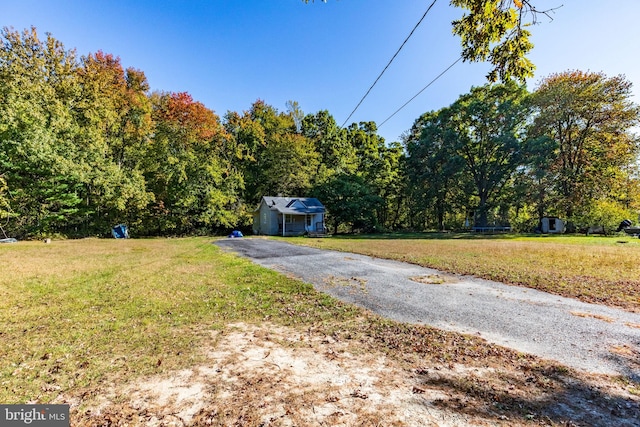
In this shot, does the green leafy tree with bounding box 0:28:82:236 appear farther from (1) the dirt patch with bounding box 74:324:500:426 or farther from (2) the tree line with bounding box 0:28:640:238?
(1) the dirt patch with bounding box 74:324:500:426

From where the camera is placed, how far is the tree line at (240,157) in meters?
20.7

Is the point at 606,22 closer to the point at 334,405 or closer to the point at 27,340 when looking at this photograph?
the point at 334,405

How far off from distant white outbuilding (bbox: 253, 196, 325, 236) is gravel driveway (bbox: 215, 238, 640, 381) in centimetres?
1977

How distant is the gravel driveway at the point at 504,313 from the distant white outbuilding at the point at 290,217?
19.8 m

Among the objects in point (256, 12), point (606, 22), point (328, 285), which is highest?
point (256, 12)

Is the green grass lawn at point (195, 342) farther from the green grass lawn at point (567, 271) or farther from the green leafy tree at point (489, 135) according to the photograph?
the green leafy tree at point (489, 135)

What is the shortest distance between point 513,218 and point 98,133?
4461 centimetres

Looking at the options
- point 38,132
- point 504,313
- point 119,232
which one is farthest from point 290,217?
point 504,313

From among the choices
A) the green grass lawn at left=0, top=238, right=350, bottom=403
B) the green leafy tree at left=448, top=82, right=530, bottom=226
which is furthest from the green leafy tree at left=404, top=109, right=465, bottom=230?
the green grass lawn at left=0, top=238, right=350, bottom=403

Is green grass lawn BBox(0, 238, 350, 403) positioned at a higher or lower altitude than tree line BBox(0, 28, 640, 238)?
lower

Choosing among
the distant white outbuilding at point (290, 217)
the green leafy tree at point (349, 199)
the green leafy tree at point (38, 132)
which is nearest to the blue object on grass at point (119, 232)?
the green leafy tree at point (38, 132)

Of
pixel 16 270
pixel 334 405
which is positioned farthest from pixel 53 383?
pixel 16 270

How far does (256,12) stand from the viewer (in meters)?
8.91

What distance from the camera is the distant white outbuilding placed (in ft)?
92.8
